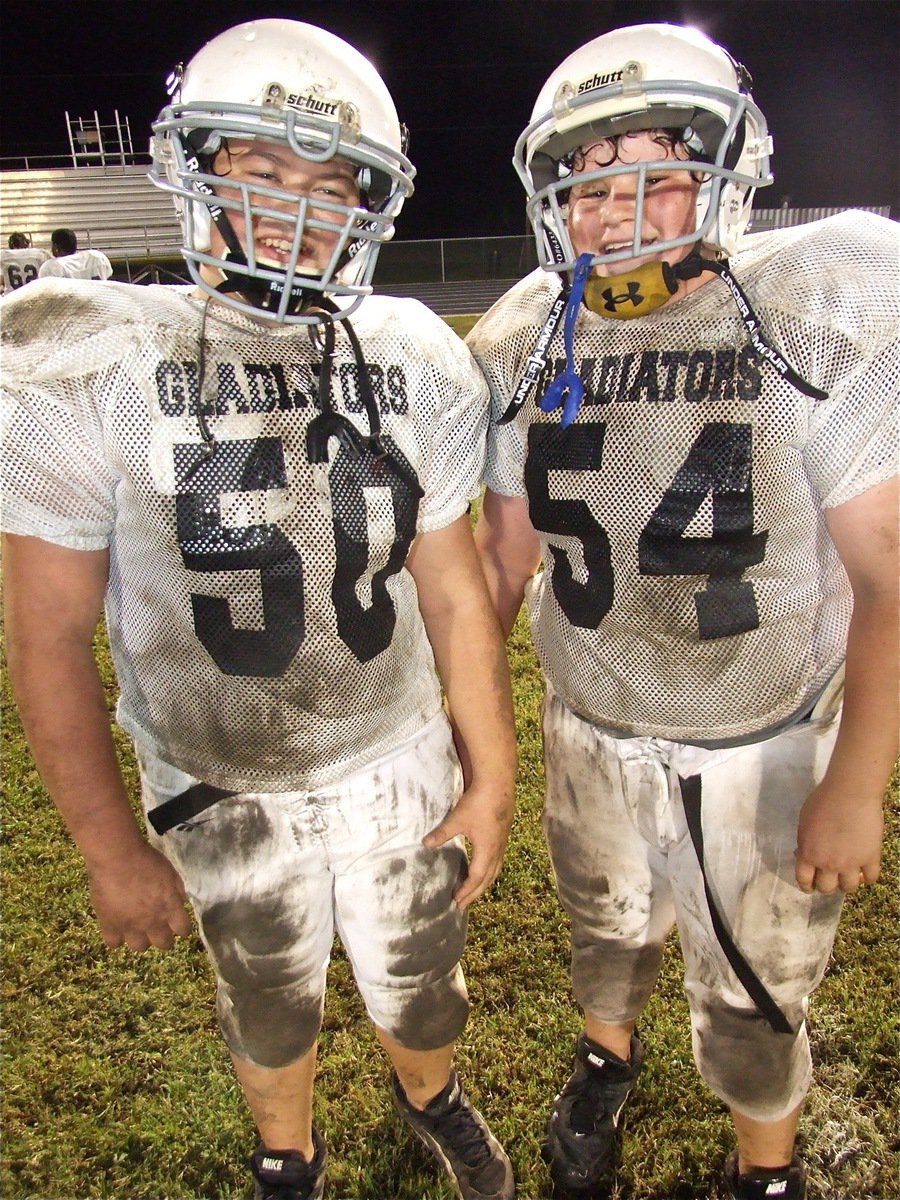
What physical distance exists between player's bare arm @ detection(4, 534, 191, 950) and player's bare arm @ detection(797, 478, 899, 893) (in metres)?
1.08

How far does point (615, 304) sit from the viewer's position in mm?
1368

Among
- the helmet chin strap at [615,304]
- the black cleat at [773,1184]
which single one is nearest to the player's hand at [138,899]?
the helmet chin strap at [615,304]

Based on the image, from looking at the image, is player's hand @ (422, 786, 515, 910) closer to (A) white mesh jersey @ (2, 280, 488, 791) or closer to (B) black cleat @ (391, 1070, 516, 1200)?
(A) white mesh jersey @ (2, 280, 488, 791)

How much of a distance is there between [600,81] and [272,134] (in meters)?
0.51

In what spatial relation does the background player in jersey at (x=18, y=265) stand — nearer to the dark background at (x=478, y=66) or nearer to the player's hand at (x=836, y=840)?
the dark background at (x=478, y=66)

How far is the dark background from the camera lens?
1683 cm

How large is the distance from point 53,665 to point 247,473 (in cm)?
41

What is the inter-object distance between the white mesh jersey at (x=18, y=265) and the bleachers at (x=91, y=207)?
867 cm

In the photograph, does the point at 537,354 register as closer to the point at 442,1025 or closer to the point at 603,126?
the point at 603,126

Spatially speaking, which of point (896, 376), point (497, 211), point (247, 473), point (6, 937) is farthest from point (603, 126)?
point (497, 211)

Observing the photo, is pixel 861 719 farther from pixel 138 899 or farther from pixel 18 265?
pixel 18 265

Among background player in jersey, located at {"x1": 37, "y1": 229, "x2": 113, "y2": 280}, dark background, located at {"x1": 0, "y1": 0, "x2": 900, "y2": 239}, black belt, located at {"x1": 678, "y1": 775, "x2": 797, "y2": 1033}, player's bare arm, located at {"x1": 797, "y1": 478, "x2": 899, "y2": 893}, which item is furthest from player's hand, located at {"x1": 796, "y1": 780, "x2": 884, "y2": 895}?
dark background, located at {"x1": 0, "y1": 0, "x2": 900, "y2": 239}

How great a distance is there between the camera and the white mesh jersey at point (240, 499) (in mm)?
1203

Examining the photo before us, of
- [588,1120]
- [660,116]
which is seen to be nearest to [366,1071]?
[588,1120]
